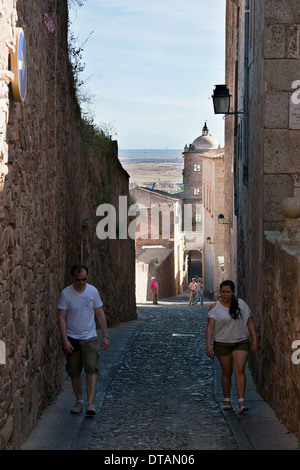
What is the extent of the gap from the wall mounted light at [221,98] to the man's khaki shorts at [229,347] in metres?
6.68

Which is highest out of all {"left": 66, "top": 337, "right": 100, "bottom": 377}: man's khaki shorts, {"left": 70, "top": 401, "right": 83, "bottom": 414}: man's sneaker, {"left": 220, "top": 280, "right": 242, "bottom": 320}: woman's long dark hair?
{"left": 220, "top": 280, "right": 242, "bottom": 320}: woman's long dark hair

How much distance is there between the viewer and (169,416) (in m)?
7.31

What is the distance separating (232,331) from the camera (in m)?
7.32

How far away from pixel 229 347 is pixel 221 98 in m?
6.76

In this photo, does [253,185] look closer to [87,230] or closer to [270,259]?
[270,259]

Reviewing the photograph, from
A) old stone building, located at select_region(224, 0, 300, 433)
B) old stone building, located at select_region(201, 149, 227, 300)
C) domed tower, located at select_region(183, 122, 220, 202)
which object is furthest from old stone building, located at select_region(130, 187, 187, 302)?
old stone building, located at select_region(224, 0, 300, 433)

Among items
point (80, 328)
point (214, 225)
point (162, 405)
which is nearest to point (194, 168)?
point (214, 225)

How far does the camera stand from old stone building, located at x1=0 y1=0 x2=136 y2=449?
509cm

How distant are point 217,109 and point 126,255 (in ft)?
22.4

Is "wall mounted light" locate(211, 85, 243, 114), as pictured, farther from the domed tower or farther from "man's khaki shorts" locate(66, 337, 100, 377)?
the domed tower

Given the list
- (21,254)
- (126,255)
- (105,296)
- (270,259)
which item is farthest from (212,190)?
(21,254)

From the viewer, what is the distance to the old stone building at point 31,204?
5090mm

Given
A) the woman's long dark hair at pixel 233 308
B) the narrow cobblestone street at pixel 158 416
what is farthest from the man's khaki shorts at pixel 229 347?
the narrow cobblestone street at pixel 158 416

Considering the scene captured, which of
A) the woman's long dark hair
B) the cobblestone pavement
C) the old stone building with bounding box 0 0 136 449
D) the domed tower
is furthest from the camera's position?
the domed tower
